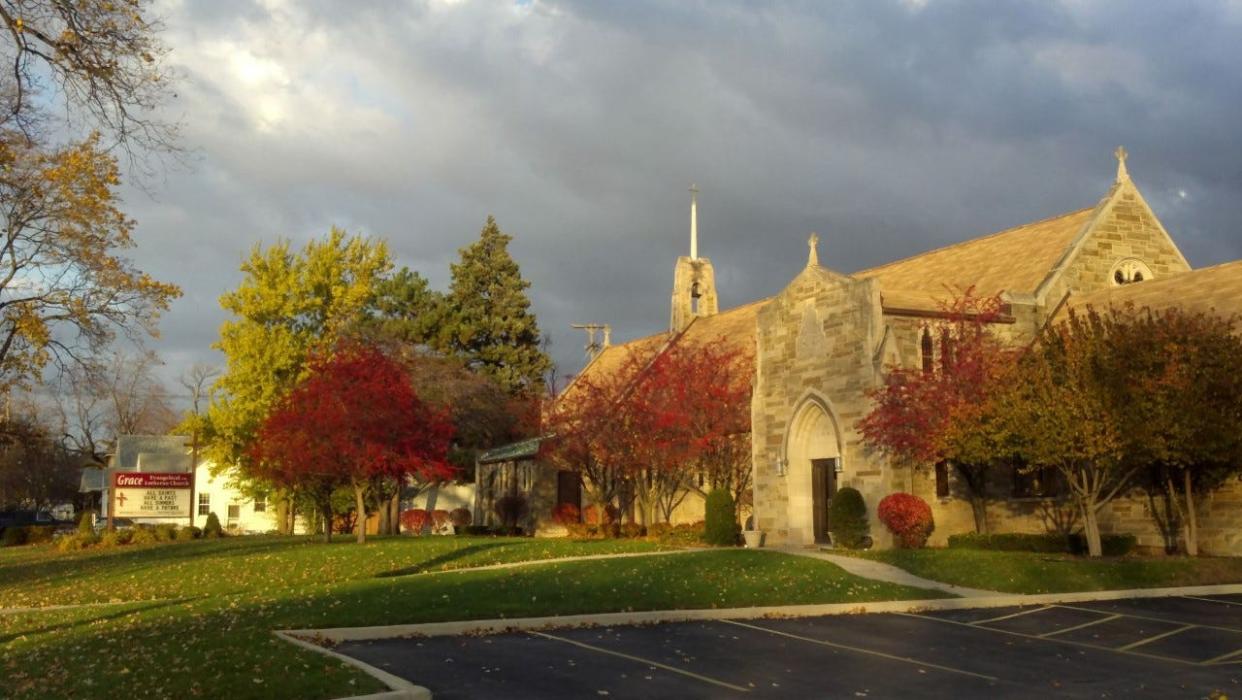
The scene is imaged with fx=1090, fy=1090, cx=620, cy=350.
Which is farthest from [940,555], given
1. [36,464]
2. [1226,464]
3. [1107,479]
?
[36,464]

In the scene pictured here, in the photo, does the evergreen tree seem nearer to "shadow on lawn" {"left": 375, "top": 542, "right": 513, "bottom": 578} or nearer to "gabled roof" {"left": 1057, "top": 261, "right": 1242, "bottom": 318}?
"shadow on lawn" {"left": 375, "top": 542, "right": 513, "bottom": 578}

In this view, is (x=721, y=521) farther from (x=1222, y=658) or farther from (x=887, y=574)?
(x=1222, y=658)

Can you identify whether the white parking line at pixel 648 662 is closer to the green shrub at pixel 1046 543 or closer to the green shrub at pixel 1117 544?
the green shrub at pixel 1117 544

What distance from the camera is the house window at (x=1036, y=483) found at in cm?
2844

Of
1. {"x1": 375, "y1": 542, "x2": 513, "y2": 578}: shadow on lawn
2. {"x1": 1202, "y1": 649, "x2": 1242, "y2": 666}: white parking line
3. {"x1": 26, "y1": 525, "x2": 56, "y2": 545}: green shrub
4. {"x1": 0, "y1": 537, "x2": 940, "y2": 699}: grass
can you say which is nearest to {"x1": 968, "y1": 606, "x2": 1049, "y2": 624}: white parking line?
{"x1": 0, "y1": 537, "x2": 940, "y2": 699}: grass

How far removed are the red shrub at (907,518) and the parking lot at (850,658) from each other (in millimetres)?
10773

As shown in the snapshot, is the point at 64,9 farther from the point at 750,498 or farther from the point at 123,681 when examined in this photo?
the point at 750,498

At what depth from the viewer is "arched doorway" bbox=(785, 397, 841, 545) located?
105ft

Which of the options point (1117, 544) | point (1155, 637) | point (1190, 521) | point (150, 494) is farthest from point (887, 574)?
point (150, 494)

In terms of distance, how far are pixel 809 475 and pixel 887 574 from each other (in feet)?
34.8

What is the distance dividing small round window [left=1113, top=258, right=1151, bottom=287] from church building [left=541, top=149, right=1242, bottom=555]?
42 millimetres

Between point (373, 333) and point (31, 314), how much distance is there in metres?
33.5

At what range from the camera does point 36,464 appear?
3280 inches

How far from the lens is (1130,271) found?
33.5m
